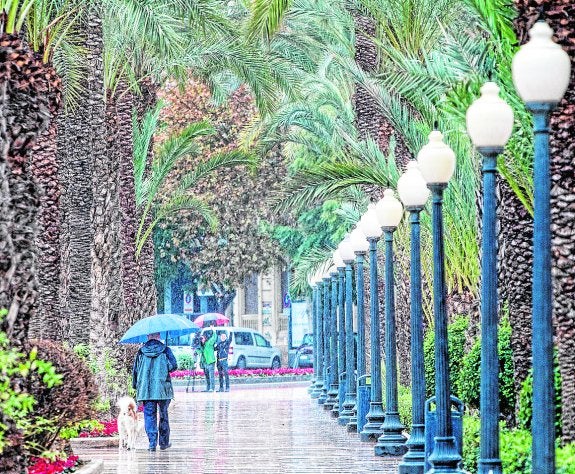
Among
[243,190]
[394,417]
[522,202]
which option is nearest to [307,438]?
[394,417]

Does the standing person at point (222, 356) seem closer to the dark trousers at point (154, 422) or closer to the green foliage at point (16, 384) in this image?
the dark trousers at point (154, 422)

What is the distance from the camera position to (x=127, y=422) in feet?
63.8

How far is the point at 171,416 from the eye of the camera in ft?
97.3

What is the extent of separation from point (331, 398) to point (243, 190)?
75.3 ft

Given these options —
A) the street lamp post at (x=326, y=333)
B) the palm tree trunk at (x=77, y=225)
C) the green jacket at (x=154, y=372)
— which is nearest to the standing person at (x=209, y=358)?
the street lamp post at (x=326, y=333)

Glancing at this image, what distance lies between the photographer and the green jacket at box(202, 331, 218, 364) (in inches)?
1646

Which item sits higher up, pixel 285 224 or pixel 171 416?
pixel 285 224

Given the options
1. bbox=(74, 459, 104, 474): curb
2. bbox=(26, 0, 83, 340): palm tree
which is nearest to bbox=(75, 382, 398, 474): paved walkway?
bbox=(74, 459, 104, 474): curb

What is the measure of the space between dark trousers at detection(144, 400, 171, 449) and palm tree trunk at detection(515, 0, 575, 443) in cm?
874

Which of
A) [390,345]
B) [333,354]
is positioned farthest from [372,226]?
[333,354]

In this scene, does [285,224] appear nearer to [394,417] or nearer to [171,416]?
[171,416]

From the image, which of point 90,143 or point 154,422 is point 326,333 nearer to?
point 90,143

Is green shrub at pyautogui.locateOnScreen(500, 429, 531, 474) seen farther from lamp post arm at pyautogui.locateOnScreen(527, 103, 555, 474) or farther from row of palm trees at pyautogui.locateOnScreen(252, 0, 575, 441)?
lamp post arm at pyautogui.locateOnScreen(527, 103, 555, 474)

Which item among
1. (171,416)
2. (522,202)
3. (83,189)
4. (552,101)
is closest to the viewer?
(552,101)
